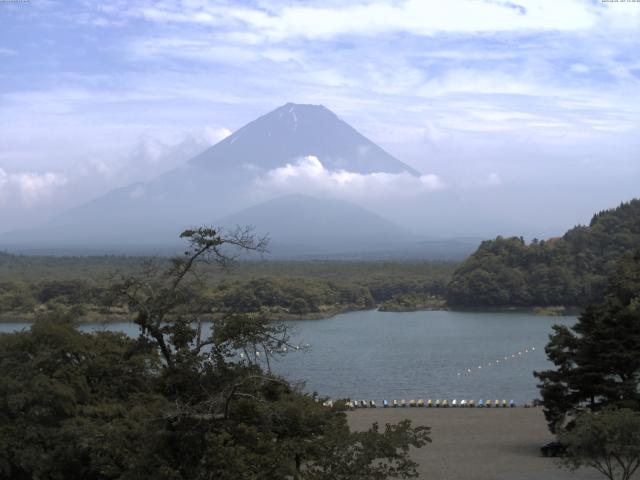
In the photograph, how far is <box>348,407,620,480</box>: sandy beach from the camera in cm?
1270

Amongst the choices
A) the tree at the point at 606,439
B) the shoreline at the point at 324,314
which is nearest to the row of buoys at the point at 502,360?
the shoreline at the point at 324,314

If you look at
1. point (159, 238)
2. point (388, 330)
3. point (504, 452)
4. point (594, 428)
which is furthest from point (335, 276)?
point (159, 238)

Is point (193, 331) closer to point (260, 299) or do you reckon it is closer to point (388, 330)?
point (388, 330)

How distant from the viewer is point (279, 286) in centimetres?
4975

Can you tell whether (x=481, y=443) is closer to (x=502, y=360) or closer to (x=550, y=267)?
(x=502, y=360)

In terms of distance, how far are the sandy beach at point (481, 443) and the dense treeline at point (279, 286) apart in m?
16.7

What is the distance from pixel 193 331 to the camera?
6512mm

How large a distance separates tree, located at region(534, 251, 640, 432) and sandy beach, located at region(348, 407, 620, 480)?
963mm

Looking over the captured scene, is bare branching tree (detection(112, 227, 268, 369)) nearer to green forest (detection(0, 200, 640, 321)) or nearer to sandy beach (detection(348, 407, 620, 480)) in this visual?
sandy beach (detection(348, 407, 620, 480))

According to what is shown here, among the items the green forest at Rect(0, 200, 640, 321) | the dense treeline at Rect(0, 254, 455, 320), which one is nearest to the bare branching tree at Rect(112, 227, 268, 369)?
the dense treeline at Rect(0, 254, 455, 320)

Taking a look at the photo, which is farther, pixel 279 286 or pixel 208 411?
pixel 279 286

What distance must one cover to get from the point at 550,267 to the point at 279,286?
17875 mm

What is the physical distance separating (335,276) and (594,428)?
5697 cm

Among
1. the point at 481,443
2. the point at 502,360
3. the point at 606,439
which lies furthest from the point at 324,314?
the point at 606,439
